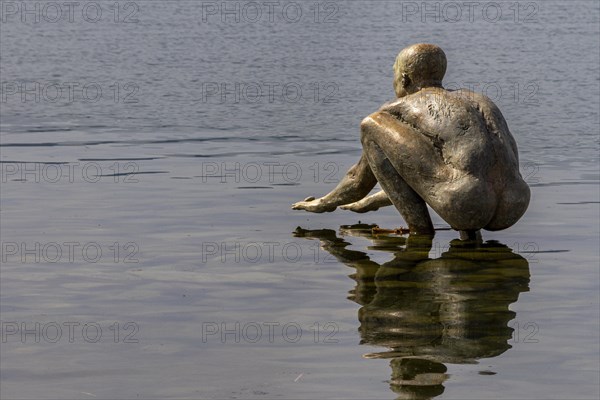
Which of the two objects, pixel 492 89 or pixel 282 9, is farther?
pixel 282 9

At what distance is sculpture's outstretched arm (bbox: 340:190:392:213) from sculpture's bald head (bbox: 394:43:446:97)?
42.4 inches

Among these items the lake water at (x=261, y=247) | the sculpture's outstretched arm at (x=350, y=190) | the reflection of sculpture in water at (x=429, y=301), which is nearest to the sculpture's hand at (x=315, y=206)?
the sculpture's outstretched arm at (x=350, y=190)

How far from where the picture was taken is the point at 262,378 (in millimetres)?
6750

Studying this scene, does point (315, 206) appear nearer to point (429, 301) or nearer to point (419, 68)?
point (419, 68)

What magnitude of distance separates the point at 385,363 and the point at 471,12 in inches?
909

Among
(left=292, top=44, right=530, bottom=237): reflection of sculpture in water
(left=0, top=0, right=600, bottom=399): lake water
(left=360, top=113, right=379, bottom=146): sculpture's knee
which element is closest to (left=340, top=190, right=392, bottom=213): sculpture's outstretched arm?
(left=0, top=0, right=600, bottom=399): lake water

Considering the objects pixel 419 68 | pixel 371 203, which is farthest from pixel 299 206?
pixel 419 68

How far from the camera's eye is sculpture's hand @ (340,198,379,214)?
11.0 m

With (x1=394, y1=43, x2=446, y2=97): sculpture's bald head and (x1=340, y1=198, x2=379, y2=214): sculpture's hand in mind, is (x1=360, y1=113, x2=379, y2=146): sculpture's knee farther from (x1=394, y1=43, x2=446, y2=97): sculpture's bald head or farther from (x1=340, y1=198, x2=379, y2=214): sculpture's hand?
(x1=340, y1=198, x2=379, y2=214): sculpture's hand

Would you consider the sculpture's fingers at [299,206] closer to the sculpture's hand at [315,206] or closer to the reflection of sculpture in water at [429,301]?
the sculpture's hand at [315,206]

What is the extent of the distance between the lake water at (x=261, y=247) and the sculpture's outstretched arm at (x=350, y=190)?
0.49 feet

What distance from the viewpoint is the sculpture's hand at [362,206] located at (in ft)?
36.2

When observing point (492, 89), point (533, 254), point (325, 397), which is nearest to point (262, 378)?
point (325, 397)

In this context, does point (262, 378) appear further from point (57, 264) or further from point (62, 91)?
point (62, 91)
